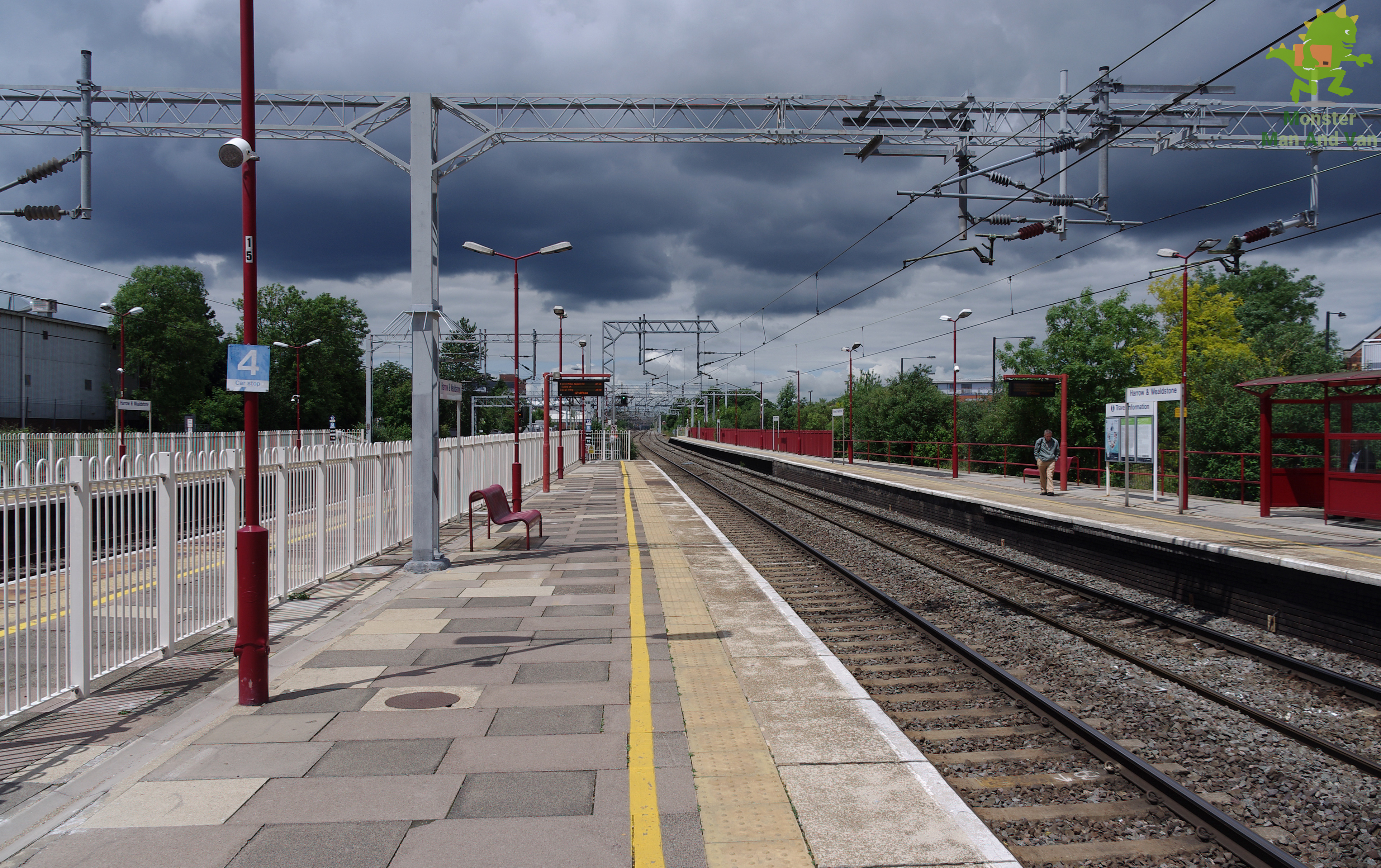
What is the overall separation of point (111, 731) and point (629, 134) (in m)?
11.2

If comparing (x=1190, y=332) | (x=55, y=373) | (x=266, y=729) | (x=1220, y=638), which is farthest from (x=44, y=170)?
(x=1190, y=332)

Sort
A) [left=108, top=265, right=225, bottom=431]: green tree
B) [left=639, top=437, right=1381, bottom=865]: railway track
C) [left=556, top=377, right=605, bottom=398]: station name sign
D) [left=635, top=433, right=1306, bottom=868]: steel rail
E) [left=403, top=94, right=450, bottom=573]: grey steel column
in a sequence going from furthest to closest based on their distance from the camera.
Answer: [left=108, top=265, right=225, bottom=431]: green tree → [left=556, top=377, right=605, bottom=398]: station name sign → [left=403, top=94, right=450, bottom=573]: grey steel column → [left=639, top=437, right=1381, bottom=865]: railway track → [left=635, top=433, right=1306, bottom=868]: steel rail

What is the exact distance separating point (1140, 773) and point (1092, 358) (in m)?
54.6

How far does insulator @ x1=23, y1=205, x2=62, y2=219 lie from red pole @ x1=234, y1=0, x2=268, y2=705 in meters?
11.4

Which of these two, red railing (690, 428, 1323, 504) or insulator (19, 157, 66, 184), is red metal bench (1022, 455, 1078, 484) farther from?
insulator (19, 157, 66, 184)

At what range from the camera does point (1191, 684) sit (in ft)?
21.8

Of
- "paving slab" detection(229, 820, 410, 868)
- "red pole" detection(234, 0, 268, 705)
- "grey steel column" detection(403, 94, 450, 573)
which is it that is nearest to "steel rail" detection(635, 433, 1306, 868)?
"paving slab" detection(229, 820, 410, 868)

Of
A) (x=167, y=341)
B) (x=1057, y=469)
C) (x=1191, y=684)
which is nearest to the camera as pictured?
(x=1191, y=684)

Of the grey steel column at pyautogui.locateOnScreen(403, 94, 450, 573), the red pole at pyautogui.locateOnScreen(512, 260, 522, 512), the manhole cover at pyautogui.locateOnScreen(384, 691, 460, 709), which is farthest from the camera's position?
the red pole at pyautogui.locateOnScreen(512, 260, 522, 512)

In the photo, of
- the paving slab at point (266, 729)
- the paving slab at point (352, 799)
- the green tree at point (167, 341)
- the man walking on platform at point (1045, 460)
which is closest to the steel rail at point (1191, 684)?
the paving slab at point (352, 799)

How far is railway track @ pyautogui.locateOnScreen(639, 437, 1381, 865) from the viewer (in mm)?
4113

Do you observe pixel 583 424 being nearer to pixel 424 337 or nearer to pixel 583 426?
pixel 583 426

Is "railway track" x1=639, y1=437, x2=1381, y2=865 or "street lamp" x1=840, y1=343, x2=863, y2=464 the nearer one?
"railway track" x1=639, y1=437, x2=1381, y2=865

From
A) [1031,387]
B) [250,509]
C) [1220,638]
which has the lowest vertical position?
[1220,638]
